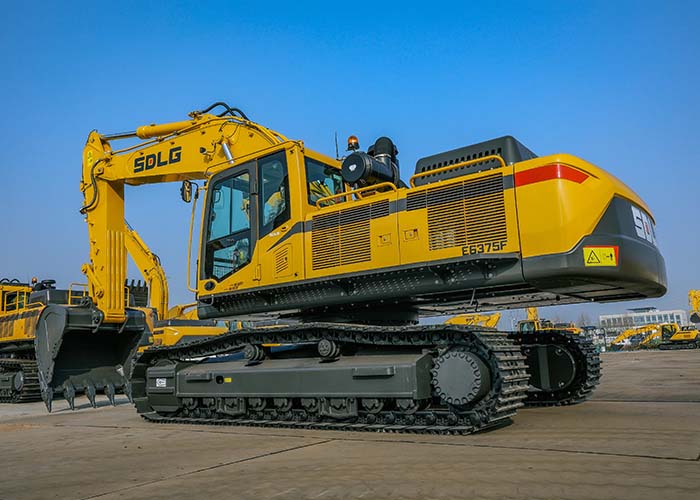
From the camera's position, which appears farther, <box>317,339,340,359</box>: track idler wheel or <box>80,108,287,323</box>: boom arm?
<box>80,108,287,323</box>: boom arm

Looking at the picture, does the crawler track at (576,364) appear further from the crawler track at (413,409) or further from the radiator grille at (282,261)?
the radiator grille at (282,261)

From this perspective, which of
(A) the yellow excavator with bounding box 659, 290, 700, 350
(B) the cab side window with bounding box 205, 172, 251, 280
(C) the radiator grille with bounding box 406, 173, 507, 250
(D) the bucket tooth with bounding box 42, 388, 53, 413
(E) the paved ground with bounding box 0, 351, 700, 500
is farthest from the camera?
(A) the yellow excavator with bounding box 659, 290, 700, 350

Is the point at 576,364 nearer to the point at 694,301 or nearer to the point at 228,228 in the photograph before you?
the point at 228,228

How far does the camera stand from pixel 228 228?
28.0 ft

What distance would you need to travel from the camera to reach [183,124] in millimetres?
10648

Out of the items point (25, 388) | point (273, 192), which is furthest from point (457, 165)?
point (25, 388)

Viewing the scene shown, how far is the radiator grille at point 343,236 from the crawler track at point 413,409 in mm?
807

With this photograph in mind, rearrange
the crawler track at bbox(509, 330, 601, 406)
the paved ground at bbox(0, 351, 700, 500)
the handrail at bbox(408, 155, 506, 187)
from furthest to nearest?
the crawler track at bbox(509, 330, 601, 406)
the handrail at bbox(408, 155, 506, 187)
the paved ground at bbox(0, 351, 700, 500)

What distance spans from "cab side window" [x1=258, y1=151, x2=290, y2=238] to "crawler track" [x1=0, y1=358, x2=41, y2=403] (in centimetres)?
1045

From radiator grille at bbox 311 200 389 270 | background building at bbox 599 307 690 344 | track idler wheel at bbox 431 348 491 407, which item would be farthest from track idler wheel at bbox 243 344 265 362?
background building at bbox 599 307 690 344

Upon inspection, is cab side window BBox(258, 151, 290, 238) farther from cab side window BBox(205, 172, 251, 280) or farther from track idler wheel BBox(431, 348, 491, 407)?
track idler wheel BBox(431, 348, 491, 407)

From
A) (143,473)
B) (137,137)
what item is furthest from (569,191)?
(137,137)

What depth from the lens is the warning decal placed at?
5801 mm

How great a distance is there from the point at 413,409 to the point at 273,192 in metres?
3.39
